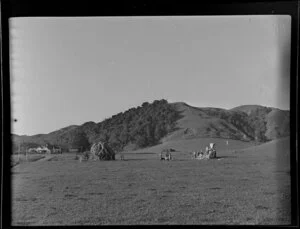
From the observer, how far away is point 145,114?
3305 mm

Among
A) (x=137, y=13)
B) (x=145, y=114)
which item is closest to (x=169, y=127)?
(x=145, y=114)

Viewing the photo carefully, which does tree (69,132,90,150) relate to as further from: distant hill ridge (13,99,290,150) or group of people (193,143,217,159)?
group of people (193,143,217,159)

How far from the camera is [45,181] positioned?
10.7 feet

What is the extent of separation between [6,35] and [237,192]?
1671 millimetres

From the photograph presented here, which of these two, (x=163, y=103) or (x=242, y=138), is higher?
(x=163, y=103)

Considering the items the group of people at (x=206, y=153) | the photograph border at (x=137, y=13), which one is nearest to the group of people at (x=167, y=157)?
the group of people at (x=206, y=153)

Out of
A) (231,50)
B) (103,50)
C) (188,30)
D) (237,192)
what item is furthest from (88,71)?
(237,192)

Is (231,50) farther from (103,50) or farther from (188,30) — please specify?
(103,50)

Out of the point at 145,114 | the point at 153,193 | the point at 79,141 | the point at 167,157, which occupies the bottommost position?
the point at 153,193

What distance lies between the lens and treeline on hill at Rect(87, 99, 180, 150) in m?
3.29

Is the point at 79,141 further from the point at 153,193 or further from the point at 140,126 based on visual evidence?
the point at 153,193

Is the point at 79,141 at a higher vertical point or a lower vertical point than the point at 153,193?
higher

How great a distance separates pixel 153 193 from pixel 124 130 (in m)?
0.42

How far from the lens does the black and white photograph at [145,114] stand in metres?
3.23
